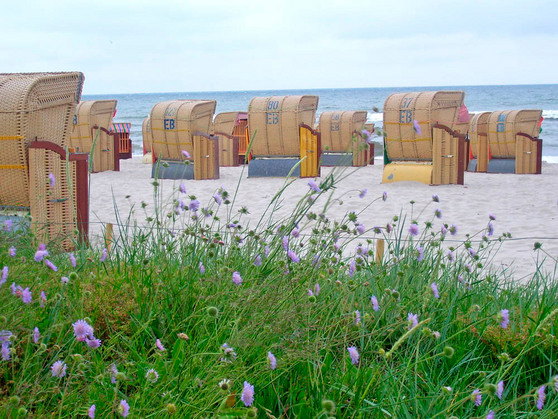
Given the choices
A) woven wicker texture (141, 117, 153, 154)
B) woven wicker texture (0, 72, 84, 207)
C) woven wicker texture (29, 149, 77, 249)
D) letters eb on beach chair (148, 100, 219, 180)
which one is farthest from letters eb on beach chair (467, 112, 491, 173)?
woven wicker texture (29, 149, 77, 249)

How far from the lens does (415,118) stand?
12.0m

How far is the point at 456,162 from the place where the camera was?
1242 cm

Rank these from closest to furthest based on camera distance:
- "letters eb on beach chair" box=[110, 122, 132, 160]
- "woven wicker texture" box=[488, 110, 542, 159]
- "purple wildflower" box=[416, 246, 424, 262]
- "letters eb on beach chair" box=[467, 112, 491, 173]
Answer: "purple wildflower" box=[416, 246, 424, 262], "woven wicker texture" box=[488, 110, 542, 159], "letters eb on beach chair" box=[467, 112, 491, 173], "letters eb on beach chair" box=[110, 122, 132, 160]

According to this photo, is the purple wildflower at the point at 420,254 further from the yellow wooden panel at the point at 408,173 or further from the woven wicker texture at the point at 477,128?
the woven wicker texture at the point at 477,128

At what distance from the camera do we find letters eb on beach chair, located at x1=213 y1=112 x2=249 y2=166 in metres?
18.0

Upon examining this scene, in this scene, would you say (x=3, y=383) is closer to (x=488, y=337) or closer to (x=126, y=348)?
(x=126, y=348)

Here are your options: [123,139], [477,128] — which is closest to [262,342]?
[477,128]

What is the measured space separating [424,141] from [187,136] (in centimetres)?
499

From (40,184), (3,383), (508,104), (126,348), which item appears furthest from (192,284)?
(508,104)

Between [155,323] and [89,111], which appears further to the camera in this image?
[89,111]

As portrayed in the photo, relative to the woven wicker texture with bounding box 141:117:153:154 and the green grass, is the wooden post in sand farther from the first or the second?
the woven wicker texture with bounding box 141:117:153:154

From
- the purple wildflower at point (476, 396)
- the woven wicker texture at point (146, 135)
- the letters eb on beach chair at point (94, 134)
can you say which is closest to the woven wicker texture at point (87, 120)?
the letters eb on beach chair at point (94, 134)

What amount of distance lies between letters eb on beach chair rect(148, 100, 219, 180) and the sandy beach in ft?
1.79

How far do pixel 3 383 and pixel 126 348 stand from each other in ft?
1.42
